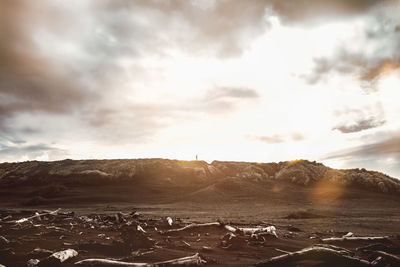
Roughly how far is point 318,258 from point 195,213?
48.1ft

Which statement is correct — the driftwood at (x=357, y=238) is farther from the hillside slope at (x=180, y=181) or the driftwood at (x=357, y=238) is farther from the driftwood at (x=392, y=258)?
the hillside slope at (x=180, y=181)

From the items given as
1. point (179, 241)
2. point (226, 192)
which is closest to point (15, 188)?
point (226, 192)

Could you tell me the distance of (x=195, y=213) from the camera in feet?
64.6

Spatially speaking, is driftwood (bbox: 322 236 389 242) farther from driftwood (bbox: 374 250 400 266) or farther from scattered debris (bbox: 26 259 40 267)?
scattered debris (bbox: 26 259 40 267)

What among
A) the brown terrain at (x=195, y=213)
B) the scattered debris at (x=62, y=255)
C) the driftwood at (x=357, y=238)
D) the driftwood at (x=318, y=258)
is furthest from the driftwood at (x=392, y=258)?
the scattered debris at (x=62, y=255)

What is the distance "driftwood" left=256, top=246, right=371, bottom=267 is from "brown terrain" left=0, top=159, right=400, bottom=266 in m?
0.02

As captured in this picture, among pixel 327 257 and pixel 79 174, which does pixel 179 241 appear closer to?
pixel 327 257

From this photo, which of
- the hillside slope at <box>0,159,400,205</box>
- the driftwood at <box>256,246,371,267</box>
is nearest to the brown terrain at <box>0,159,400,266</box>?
the driftwood at <box>256,246,371,267</box>

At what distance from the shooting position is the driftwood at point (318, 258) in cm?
542

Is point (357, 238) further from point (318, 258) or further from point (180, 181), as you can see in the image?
point (180, 181)

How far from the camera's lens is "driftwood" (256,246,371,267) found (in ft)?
17.8

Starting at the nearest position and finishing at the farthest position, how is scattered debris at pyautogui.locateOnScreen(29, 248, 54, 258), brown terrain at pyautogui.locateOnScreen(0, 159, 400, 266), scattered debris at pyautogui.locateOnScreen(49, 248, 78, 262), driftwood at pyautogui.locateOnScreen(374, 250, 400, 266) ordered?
scattered debris at pyautogui.locateOnScreen(49, 248, 78, 262) → driftwood at pyautogui.locateOnScreen(374, 250, 400, 266) → scattered debris at pyautogui.locateOnScreen(29, 248, 54, 258) → brown terrain at pyautogui.locateOnScreen(0, 159, 400, 266)

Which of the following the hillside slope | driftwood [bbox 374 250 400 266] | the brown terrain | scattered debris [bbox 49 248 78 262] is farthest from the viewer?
the hillside slope

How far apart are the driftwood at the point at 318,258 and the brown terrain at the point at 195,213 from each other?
2 cm
